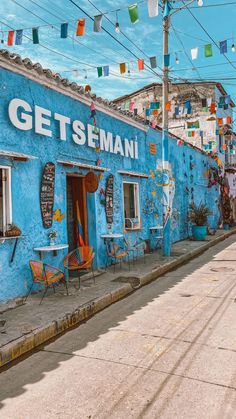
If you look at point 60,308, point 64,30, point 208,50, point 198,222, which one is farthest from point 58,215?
point 198,222

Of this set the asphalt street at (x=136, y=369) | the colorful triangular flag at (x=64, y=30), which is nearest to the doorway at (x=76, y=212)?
the asphalt street at (x=136, y=369)

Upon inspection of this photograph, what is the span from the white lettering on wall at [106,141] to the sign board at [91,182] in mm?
1246

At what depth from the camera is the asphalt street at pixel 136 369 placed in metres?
3.21

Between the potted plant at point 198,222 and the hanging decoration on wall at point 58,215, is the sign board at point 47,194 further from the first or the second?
the potted plant at point 198,222

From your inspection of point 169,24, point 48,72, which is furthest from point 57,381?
point 169,24

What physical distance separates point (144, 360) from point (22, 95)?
532 centimetres

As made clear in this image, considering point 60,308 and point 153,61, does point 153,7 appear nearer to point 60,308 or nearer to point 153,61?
point 153,61

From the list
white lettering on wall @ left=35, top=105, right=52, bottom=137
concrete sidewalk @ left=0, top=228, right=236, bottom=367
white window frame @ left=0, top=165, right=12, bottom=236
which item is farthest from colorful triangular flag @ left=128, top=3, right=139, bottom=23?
concrete sidewalk @ left=0, top=228, right=236, bottom=367

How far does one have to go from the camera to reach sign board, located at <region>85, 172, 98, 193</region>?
8570mm

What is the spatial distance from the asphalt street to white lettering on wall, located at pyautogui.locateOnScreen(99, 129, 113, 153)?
476 cm

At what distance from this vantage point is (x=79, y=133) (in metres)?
8.53

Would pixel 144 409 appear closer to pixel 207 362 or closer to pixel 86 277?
pixel 207 362

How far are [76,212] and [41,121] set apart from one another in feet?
9.14

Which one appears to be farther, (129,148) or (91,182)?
(129,148)
